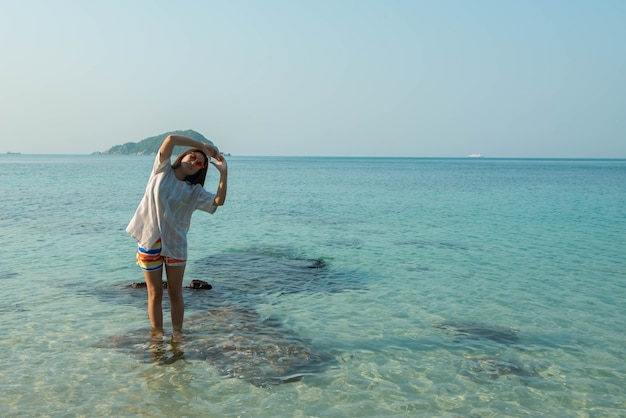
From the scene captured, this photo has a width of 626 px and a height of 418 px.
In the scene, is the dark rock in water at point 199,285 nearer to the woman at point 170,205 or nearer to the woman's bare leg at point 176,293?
the woman's bare leg at point 176,293

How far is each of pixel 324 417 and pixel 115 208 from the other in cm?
2318

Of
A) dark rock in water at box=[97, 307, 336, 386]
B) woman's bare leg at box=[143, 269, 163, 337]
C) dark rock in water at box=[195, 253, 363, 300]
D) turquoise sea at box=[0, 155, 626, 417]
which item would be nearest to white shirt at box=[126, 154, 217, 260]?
woman's bare leg at box=[143, 269, 163, 337]

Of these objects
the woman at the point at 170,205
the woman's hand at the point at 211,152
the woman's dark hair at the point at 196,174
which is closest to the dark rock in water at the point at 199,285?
the woman at the point at 170,205

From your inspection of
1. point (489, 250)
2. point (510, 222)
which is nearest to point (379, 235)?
point (489, 250)

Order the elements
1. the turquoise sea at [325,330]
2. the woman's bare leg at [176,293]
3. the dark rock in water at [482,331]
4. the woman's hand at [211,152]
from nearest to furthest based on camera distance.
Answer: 1. the turquoise sea at [325,330]
2. the woman's hand at [211,152]
3. the woman's bare leg at [176,293]
4. the dark rock in water at [482,331]

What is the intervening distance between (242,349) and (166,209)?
2.04 meters

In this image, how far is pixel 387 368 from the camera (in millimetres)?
6273

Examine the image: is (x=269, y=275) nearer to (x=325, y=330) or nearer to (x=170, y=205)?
(x=325, y=330)

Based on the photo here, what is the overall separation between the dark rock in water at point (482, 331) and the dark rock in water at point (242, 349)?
7.14 ft

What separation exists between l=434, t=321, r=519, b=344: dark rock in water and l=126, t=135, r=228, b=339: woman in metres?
3.98

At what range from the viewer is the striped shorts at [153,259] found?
6008 millimetres

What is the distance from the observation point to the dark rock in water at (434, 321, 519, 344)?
7.36m

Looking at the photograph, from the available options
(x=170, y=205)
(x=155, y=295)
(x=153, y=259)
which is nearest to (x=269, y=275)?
(x=155, y=295)

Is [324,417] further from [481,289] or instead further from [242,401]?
[481,289]
